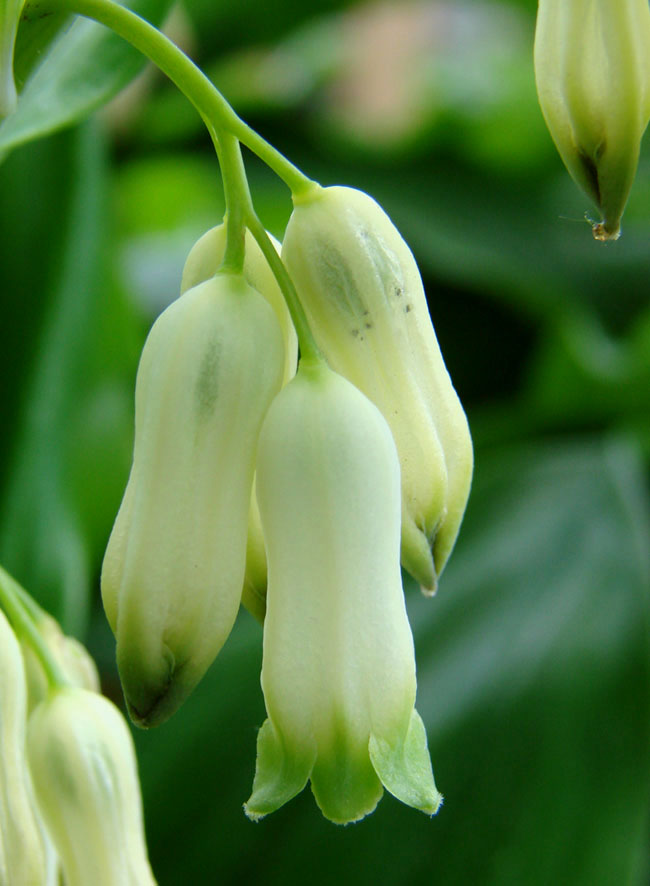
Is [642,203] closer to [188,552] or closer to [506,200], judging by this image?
[506,200]

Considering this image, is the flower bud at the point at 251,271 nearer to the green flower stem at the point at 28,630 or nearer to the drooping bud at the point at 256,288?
the drooping bud at the point at 256,288

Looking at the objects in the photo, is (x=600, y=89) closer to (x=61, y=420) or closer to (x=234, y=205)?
(x=234, y=205)

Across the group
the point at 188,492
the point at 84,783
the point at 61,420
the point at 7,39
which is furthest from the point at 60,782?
the point at 61,420

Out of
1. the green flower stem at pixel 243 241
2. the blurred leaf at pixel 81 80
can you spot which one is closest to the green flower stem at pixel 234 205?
the green flower stem at pixel 243 241

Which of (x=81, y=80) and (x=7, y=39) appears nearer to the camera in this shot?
(x=7, y=39)

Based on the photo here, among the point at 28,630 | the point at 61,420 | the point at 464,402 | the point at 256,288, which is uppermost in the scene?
the point at 256,288

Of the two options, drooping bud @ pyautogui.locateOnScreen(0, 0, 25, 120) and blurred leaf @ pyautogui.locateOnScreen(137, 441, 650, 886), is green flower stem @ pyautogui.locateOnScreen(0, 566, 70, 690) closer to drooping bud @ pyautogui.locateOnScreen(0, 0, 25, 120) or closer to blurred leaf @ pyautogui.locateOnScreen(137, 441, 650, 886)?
drooping bud @ pyautogui.locateOnScreen(0, 0, 25, 120)
